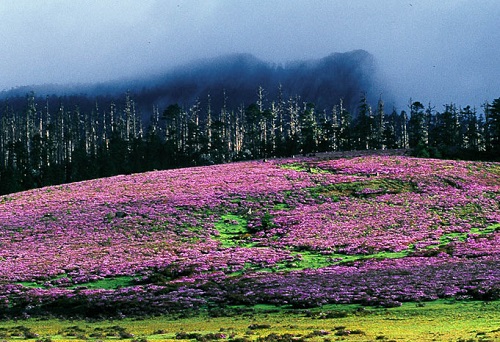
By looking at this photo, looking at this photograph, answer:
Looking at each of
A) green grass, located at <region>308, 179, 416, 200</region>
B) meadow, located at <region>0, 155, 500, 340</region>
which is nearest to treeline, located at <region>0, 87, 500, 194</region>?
green grass, located at <region>308, 179, 416, 200</region>

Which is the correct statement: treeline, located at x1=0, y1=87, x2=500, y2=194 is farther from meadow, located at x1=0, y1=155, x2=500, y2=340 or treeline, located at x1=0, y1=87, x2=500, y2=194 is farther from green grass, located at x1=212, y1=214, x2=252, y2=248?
green grass, located at x1=212, y1=214, x2=252, y2=248

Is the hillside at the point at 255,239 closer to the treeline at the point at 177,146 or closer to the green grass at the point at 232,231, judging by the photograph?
the green grass at the point at 232,231

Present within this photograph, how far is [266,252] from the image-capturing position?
42438 millimetres

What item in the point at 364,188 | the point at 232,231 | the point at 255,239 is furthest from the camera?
the point at 364,188

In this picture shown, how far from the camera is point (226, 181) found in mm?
65812

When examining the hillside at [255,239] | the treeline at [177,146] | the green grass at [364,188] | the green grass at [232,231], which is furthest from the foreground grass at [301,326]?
the treeline at [177,146]

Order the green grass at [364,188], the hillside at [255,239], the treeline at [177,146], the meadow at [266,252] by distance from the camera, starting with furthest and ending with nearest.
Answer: the treeline at [177,146], the green grass at [364,188], the hillside at [255,239], the meadow at [266,252]

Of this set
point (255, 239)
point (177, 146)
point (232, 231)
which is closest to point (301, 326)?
point (255, 239)

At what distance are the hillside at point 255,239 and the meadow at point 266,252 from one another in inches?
6.7

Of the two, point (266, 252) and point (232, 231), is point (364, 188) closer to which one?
point (232, 231)

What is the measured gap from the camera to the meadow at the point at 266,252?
88.5ft

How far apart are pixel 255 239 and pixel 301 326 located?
22990mm

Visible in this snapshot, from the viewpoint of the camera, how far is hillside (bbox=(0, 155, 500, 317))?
3176 cm

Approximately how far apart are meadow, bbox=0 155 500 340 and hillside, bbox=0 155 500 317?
0.17 meters
